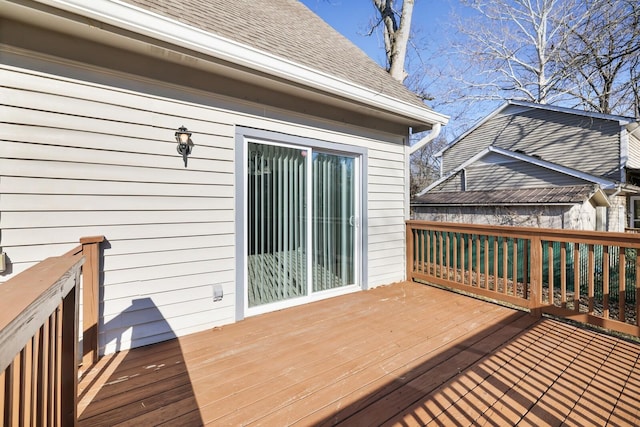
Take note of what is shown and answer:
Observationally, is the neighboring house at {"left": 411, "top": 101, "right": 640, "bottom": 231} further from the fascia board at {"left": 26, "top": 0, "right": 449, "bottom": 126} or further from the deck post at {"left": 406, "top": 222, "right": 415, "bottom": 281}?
the fascia board at {"left": 26, "top": 0, "right": 449, "bottom": 126}

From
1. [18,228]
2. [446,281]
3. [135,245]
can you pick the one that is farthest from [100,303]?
[446,281]

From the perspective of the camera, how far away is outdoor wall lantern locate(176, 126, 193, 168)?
2652 mm

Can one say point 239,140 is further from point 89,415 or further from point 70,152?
point 89,415

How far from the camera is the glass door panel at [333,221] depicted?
362cm

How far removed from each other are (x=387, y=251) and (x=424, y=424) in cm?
279

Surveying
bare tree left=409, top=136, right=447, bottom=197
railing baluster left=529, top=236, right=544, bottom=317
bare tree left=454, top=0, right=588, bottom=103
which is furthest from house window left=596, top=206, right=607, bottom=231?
bare tree left=409, top=136, right=447, bottom=197

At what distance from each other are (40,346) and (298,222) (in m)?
2.48

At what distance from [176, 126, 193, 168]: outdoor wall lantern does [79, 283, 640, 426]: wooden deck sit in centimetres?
163

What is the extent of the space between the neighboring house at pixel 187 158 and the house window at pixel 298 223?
2cm

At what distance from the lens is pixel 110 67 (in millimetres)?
2398

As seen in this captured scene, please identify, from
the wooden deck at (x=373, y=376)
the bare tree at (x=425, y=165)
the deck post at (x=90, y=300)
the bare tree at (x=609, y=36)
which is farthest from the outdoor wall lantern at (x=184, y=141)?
the bare tree at (x=425, y=165)

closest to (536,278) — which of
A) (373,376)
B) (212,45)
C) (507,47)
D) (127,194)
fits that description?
(373,376)

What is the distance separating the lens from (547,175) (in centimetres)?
943

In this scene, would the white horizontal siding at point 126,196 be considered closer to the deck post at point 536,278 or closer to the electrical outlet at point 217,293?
the electrical outlet at point 217,293
